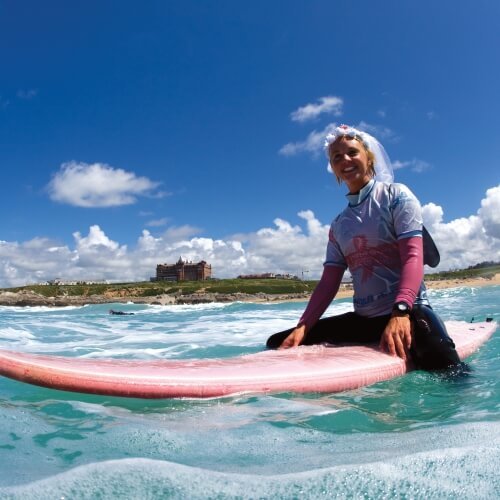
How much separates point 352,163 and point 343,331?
151 cm

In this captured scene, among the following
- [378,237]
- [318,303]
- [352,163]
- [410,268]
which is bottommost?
[318,303]

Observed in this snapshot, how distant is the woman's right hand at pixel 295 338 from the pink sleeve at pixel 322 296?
0.08 metres

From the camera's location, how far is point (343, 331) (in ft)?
12.6

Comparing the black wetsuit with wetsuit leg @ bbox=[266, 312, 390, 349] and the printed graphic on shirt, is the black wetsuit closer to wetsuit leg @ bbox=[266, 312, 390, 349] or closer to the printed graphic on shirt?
wetsuit leg @ bbox=[266, 312, 390, 349]

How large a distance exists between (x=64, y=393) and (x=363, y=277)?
2457 mm

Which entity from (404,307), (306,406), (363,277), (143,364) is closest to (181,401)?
(143,364)

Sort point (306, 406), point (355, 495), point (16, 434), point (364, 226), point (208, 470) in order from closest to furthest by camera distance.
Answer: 1. point (355, 495)
2. point (208, 470)
3. point (16, 434)
4. point (306, 406)
5. point (364, 226)

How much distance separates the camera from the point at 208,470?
1.46 meters

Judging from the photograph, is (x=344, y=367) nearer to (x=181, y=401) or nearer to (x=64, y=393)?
(x=181, y=401)

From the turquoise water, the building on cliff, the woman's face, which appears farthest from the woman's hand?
the building on cliff

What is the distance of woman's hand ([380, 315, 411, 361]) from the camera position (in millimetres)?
3100

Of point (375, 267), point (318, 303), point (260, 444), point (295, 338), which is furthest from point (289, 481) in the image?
point (318, 303)

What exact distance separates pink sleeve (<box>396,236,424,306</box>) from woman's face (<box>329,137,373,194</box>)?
27.3 inches

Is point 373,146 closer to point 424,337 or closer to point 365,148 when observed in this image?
point 365,148
